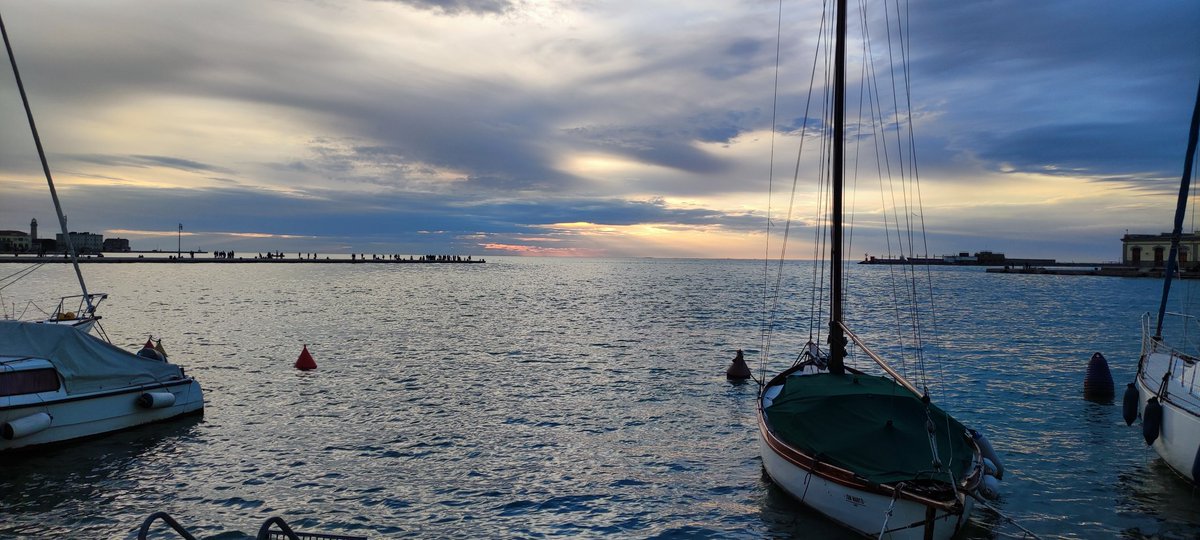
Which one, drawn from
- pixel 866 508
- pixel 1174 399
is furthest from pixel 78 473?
pixel 1174 399

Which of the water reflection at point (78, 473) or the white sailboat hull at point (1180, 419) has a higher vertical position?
the white sailboat hull at point (1180, 419)

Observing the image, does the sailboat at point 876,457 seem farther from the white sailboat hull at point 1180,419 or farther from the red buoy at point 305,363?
the red buoy at point 305,363

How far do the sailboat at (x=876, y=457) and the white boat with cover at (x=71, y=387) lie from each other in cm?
1951

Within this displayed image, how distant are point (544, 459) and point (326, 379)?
16137 mm

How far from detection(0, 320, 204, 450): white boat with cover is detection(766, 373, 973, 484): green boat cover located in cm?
1967

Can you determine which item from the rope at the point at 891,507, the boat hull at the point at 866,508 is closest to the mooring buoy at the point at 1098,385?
the boat hull at the point at 866,508

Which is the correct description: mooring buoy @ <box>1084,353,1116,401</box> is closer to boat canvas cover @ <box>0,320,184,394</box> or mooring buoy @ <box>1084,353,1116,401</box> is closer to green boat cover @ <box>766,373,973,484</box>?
green boat cover @ <box>766,373,973,484</box>

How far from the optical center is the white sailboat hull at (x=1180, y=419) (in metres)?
14.3

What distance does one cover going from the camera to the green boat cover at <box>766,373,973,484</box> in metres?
12.0

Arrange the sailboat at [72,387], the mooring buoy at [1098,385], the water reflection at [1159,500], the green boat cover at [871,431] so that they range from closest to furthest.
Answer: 1. the green boat cover at [871,431]
2. the water reflection at [1159,500]
3. the sailboat at [72,387]
4. the mooring buoy at [1098,385]

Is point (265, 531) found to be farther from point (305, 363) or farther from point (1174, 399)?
point (305, 363)

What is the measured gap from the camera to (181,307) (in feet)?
210

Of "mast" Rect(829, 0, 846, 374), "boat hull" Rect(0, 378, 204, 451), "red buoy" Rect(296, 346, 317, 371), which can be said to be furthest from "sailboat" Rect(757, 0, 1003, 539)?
"red buoy" Rect(296, 346, 317, 371)

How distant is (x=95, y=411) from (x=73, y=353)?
6.22ft
